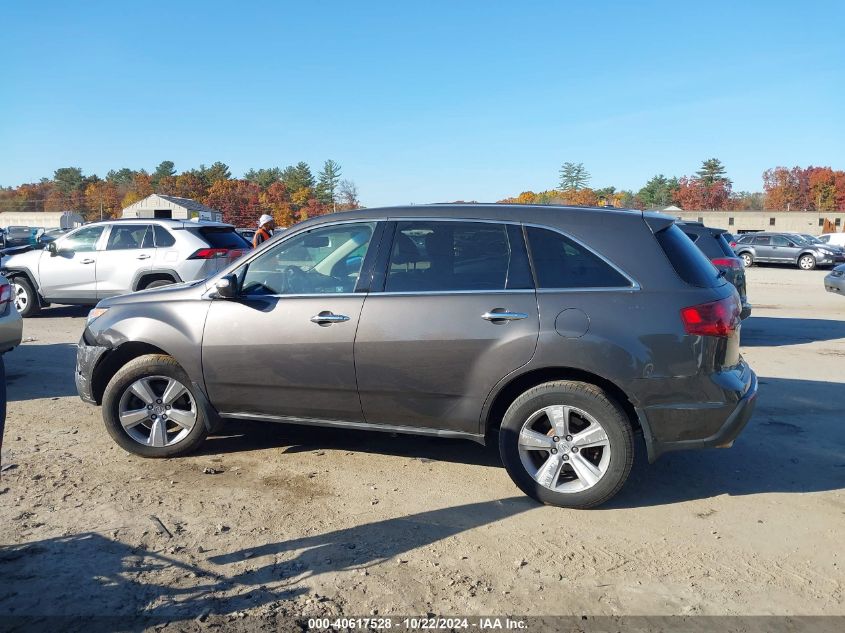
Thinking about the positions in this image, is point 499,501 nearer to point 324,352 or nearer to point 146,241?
point 324,352

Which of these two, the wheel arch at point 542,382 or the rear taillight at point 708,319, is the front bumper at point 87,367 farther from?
the rear taillight at point 708,319

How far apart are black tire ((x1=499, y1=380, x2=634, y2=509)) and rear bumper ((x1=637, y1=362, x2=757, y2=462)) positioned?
136 mm

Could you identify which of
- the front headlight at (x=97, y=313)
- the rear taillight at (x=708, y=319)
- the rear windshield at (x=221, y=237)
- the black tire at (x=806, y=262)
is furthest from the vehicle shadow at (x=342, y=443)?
the black tire at (x=806, y=262)

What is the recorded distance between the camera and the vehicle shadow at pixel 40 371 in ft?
23.6

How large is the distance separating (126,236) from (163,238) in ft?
2.51

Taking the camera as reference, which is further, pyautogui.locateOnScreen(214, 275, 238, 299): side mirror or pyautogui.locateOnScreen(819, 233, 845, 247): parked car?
pyautogui.locateOnScreen(819, 233, 845, 247): parked car

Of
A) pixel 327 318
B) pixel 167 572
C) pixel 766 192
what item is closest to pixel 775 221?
pixel 766 192

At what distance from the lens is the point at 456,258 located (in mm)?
4586

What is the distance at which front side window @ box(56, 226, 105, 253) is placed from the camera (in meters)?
11.8

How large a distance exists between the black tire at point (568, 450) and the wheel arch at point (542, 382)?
0.24 feet

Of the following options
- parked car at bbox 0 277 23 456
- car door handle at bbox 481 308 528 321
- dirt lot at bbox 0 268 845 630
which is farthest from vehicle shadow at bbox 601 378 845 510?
parked car at bbox 0 277 23 456

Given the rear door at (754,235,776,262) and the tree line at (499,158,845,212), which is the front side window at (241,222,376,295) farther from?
the tree line at (499,158,845,212)

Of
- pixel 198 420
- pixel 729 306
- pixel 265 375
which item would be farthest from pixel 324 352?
pixel 729 306

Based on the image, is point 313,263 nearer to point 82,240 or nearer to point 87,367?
point 87,367
